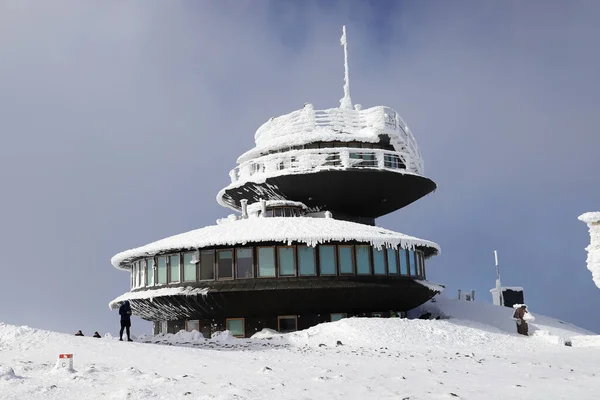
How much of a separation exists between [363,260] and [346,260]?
98cm

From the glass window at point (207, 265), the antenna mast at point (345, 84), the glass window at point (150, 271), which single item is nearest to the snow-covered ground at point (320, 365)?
the glass window at point (207, 265)

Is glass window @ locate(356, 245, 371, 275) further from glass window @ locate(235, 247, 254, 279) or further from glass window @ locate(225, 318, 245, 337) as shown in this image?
glass window @ locate(225, 318, 245, 337)

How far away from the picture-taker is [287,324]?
31.4 m

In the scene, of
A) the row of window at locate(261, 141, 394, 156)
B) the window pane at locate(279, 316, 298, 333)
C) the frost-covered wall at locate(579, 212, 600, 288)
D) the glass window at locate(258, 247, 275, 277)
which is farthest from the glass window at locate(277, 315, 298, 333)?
the row of window at locate(261, 141, 394, 156)

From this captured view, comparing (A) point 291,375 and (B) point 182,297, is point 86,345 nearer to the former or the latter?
(A) point 291,375

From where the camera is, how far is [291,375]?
657 inches

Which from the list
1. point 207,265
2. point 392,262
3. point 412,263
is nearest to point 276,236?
point 207,265

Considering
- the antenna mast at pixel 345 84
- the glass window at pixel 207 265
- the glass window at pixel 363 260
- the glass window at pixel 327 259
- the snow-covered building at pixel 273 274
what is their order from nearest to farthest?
the snow-covered building at pixel 273 274 → the glass window at pixel 327 259 → the glass window at pixel 207 265 → the glass window at pixel 363 260 → the antenna mast at pixel 345 84

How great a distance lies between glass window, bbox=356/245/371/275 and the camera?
31.9m

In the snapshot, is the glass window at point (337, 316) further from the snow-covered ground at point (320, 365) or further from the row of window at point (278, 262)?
the snow-covered ground at point (320, 365)

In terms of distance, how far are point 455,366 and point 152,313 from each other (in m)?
20.1

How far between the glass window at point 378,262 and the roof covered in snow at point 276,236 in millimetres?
615

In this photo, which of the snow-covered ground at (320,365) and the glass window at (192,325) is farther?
the glass window at (192,325)

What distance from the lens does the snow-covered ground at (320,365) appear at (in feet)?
46.2
